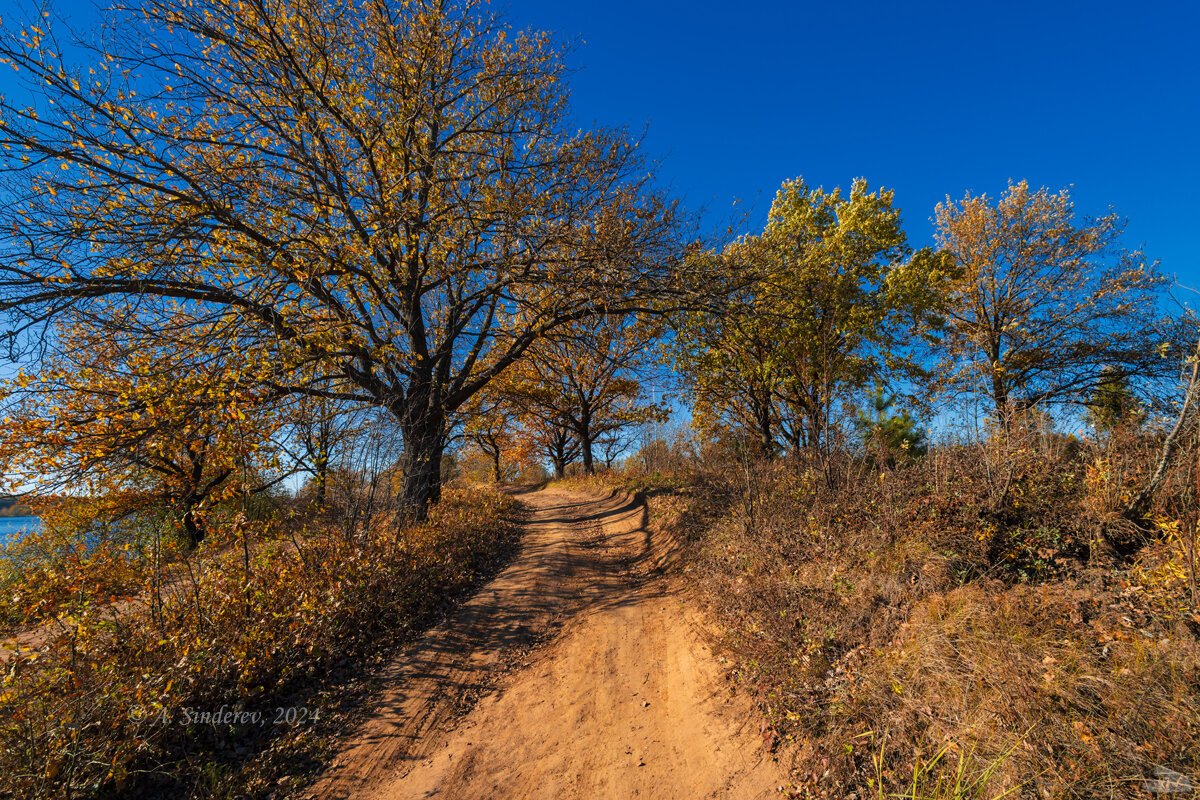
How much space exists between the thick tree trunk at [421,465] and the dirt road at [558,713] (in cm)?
357

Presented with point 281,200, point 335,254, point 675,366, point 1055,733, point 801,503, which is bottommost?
point 1055,733

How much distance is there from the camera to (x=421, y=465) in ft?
36.3

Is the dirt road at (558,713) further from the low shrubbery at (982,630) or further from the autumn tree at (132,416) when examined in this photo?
the autumn tree at (132,416)

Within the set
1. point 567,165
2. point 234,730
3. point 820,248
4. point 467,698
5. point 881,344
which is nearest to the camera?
point 234,730

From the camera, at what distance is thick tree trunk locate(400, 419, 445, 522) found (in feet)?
33.9

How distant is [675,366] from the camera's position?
13.5 m

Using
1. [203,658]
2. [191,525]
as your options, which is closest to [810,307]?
[203,658]

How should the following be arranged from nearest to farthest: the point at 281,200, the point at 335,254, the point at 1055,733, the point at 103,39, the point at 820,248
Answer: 1. the point at 1055,733
2. the point at 103,39
3. the point at 281,200
4. the point at 335,254
5. the point at 820,248

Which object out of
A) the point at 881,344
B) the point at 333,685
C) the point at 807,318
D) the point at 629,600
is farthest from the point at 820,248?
the point at 333,685

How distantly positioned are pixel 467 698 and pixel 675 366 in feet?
33.7

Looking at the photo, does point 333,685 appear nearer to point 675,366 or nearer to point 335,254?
point 335,254

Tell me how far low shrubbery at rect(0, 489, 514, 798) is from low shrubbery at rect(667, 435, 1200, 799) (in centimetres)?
501

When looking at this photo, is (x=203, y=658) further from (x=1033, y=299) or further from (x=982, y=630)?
(x=1033, y=299)

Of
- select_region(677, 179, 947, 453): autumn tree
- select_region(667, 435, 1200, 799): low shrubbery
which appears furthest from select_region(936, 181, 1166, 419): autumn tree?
select_region(667, 435, 1200, 799): low shrubbery
